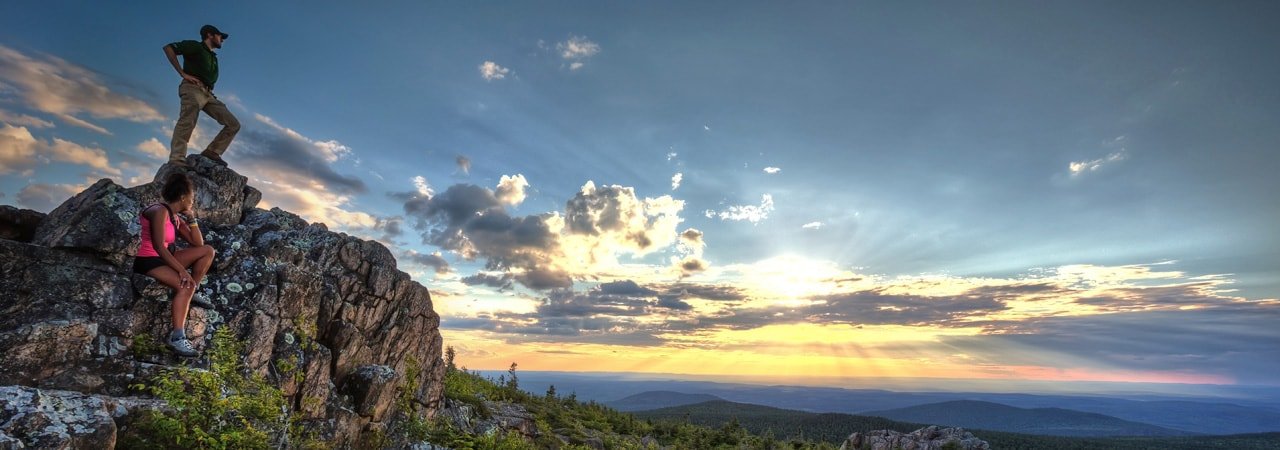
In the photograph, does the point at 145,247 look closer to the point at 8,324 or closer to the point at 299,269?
the point at 8,324

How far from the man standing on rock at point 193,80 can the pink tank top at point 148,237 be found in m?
4.45

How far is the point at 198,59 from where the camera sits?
555 inches

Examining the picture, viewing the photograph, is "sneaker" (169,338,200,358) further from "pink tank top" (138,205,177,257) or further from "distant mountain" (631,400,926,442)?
Answer: "distant mountain" (631,400,926,442)

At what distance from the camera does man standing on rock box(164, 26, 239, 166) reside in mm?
13891

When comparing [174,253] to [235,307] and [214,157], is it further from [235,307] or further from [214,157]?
[214,157]

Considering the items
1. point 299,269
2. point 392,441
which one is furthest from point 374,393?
point 299,269

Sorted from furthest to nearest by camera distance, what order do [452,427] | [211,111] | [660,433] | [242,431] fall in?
[660,433], [452,427], [211,111], [242,431]

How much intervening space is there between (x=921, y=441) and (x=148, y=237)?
68.1 m

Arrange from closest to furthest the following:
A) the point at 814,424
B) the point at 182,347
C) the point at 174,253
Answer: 1. the point at 182,347
2. the point at 174,253
3. the point at 814,424

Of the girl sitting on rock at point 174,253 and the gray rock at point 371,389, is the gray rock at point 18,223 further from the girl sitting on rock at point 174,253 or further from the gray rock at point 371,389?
the gray rock at point 371,389

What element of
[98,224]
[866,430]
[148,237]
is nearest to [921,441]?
[866,430]

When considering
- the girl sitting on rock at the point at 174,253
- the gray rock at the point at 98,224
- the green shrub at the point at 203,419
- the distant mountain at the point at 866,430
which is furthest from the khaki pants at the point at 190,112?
the distant mountain at the point at 866,430

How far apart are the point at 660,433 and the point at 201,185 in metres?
44.3

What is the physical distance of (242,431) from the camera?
9.09m
